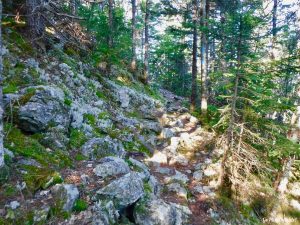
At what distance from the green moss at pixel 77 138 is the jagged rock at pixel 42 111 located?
0.43 m

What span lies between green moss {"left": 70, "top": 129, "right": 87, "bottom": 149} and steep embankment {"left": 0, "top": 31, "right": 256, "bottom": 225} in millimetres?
39

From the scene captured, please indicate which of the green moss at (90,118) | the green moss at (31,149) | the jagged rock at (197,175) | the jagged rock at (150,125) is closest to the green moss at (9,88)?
the green moss at (31,149)

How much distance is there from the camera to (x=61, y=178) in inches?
231

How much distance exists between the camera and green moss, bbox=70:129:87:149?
8154 millimetres

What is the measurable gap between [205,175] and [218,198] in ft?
4.51

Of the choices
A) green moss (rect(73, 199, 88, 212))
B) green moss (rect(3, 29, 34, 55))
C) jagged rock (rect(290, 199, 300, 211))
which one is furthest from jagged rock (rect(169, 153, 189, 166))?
green moss (rect(3, 29, 34, 55))

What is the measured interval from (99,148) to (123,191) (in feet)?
9.11

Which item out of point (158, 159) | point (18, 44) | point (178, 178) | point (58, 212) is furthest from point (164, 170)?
point (18, 44)

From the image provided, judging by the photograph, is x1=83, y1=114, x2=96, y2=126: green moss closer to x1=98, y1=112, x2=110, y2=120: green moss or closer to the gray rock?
x1=98, y1=112, x2=110, y2=120: green moss

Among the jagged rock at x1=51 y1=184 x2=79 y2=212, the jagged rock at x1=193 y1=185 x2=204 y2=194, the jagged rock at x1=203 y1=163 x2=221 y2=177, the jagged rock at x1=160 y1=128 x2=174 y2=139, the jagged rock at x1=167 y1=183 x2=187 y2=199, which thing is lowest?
the jagged rock at x1=193 y1=185 x2=204 y2=194

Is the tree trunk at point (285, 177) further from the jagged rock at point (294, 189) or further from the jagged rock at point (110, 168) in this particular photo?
the jagged rock at point (110, 168)

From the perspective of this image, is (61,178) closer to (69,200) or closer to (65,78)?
(69,200)

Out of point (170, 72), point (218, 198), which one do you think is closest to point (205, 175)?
point (218, 198)

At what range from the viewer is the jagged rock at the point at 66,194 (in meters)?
5.19
